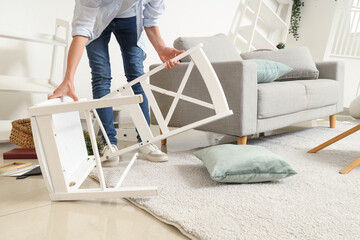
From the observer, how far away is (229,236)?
777mm

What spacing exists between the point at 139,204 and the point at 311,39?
402 centimetres

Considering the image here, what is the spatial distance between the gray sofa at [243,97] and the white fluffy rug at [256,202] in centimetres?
32

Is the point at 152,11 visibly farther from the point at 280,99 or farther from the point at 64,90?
the point at 280,99

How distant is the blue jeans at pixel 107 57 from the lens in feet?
4.88

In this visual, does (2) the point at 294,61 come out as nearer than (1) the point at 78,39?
No

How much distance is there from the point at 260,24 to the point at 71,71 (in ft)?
12.2

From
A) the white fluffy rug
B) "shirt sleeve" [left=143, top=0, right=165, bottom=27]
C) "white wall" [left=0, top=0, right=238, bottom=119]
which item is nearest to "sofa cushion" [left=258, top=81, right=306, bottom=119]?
the white fluffy rug

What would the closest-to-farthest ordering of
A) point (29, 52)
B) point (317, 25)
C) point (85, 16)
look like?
1. point (85, 16)
2. point (29, 52)
3. point (317, 25)

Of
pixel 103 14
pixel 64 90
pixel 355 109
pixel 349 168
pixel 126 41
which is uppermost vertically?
pixel 103 14

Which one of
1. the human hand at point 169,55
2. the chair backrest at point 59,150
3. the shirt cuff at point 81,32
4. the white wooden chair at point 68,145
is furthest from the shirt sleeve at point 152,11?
the chair backrest at point 59,150

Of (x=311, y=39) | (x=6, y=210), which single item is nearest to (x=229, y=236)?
(x=6, y=210)

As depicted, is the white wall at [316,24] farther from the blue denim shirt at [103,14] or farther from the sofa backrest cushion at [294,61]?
the blue denim shirt at [103,14]

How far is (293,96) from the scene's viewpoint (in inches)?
77.3

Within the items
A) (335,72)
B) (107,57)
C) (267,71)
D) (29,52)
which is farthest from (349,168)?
(29,52)
